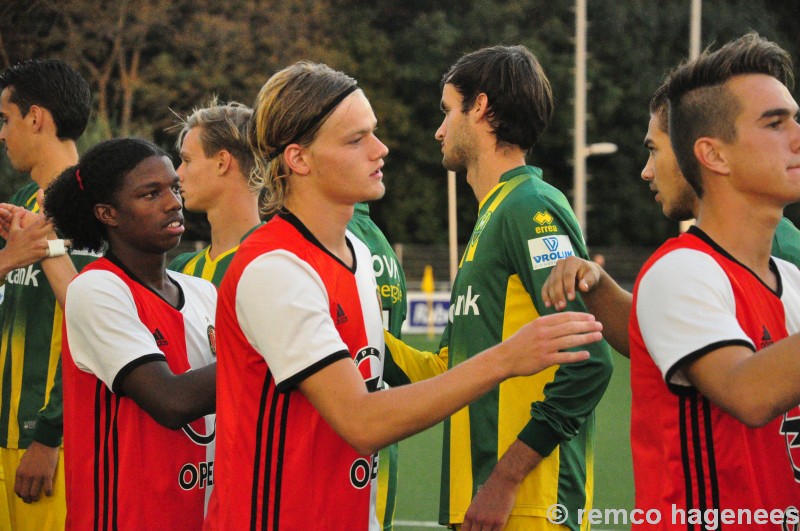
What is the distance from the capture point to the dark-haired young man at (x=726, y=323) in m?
2.66

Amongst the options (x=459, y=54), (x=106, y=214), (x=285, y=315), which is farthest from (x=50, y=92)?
(x=459, y=54)

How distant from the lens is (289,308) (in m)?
2.91

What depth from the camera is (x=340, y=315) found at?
10.3 ft

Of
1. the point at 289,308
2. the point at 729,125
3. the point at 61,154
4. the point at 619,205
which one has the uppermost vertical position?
the point at 619,205

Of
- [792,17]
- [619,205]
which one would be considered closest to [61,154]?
[619,205]

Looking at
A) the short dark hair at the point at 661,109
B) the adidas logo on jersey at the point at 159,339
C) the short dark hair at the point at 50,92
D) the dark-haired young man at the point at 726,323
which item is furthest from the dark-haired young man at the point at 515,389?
the short dark hair at the point at 50,92

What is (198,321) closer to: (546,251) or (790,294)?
(546,251)

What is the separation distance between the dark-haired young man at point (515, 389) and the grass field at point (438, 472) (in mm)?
4676

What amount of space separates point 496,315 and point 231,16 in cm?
4069

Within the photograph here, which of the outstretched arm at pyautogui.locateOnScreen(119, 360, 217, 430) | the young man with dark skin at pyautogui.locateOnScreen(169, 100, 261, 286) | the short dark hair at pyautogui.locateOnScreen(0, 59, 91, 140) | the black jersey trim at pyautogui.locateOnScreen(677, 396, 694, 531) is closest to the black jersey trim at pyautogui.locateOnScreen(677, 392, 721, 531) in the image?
the black jersey trim at pyautogui.locateOnScreen(677, 396, 694, 531)

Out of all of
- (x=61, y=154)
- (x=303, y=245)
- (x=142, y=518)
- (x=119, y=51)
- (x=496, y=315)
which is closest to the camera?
(x=303, y=245)

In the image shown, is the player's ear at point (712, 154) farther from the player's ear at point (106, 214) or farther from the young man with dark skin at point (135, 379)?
the player's ear at point (106, 214)

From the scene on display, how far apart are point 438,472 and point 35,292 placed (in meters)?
6.39

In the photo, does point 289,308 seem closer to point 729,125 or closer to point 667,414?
point 667,414
